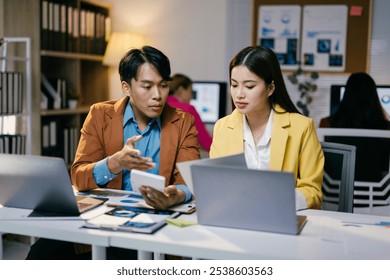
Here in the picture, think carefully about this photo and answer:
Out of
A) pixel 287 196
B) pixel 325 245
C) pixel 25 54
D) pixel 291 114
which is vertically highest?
pixel 25 54

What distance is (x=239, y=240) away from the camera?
4.38ft

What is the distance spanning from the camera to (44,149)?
12.0 ft

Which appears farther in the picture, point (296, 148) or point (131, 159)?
point (296, 148)

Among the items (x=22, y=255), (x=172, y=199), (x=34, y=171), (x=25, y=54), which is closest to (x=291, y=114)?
(x=172, y=199)

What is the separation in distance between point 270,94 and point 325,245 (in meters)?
0.73

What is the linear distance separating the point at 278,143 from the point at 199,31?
2792 mm

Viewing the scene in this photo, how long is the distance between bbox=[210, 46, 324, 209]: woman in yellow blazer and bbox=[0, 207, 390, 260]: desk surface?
344 mm

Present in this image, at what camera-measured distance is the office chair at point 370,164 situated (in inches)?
85.3

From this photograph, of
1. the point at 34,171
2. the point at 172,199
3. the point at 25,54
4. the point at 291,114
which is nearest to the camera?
the point at 34,171

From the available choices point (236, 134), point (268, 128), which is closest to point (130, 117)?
point (236, 134)

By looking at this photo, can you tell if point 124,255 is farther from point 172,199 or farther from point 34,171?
point 34,171

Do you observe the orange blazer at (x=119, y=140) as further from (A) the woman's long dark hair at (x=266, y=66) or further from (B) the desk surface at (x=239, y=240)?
(B) the desk surface at (x=239, y=240)

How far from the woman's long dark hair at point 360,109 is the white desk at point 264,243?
4.47 feet

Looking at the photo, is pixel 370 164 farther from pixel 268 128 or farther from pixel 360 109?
pixel 360 109
